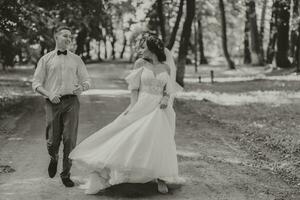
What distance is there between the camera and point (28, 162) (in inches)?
400

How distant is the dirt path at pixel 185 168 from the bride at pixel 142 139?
0.28m

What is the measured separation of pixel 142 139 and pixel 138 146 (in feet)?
0.42

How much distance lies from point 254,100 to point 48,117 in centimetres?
1404

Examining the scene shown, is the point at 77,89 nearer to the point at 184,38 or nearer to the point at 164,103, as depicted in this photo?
the point at 164,103

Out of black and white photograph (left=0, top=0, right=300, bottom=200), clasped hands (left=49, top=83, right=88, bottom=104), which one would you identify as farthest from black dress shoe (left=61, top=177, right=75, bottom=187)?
clasped hands (left=49, top=83, right=88, bottom=104)

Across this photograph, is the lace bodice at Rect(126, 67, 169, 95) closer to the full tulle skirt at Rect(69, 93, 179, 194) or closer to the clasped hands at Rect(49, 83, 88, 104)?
the full tulle skirt at Rect(69, 93, 179, 194)

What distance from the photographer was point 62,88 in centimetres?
837

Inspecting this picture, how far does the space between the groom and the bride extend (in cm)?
43

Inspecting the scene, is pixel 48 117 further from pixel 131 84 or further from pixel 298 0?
pixel 298 0

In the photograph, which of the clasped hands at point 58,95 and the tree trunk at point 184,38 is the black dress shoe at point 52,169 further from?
the tree trunk at point 184,38

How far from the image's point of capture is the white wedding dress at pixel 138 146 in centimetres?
768

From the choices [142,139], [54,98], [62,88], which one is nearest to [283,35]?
[62,88]

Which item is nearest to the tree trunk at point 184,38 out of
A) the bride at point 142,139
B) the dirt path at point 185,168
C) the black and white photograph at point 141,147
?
the dirt path at point 185,168

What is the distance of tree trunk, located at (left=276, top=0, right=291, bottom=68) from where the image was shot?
34.1 m
